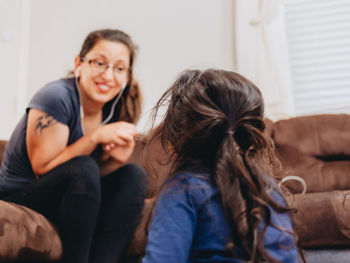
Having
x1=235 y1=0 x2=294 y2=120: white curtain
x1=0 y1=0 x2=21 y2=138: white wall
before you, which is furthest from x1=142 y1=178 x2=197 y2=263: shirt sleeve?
x1=0 y1=0 x2=21 y2=138: white wall

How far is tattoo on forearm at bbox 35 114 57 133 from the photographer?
5.04 feet

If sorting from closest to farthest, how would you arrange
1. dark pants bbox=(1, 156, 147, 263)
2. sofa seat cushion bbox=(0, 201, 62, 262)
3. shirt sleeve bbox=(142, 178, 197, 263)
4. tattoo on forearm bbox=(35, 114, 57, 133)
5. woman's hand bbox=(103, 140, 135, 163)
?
shirt sleeve bbox=(142, 178, 197, 263)
sofa seat cushion bbox=(0, 201, 62, 262)
dark pants bbox=(1, 156, 147, 263)
tattoo on forearm bbox=(35, 114, 57, 133)
woman's hand bbox=(103, 140, 135, 163)

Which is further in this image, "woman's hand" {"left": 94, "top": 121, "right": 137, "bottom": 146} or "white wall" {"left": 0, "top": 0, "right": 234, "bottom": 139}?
"white wall" {"left": 0, "top": 0, "right": 234, "bottom": 139}

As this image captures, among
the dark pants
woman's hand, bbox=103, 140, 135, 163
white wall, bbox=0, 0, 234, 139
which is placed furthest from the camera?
white wall, bbox=0, 0, 234, 139

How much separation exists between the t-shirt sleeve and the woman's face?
0.55 ft

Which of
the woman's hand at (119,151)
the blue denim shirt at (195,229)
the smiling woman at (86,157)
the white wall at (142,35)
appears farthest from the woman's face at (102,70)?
the blue denim shirt at (195,229)

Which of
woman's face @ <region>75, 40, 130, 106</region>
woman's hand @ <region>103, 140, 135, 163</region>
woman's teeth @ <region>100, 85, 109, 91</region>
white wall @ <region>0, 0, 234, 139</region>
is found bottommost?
woman's hand @ <region>103, 140, 135, 163</region>

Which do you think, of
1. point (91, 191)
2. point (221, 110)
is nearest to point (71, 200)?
point (91, 191)

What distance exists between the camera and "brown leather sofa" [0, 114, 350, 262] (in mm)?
1204

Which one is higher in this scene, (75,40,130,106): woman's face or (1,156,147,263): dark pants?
(75,40,130,106): woman's face

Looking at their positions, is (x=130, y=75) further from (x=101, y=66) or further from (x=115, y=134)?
(x=115, y=134)

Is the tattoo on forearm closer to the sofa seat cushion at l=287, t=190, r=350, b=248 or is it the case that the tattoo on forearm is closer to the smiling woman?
the smiling woman

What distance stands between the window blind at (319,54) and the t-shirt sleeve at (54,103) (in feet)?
4.86

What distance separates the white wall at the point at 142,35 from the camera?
2.66 m
